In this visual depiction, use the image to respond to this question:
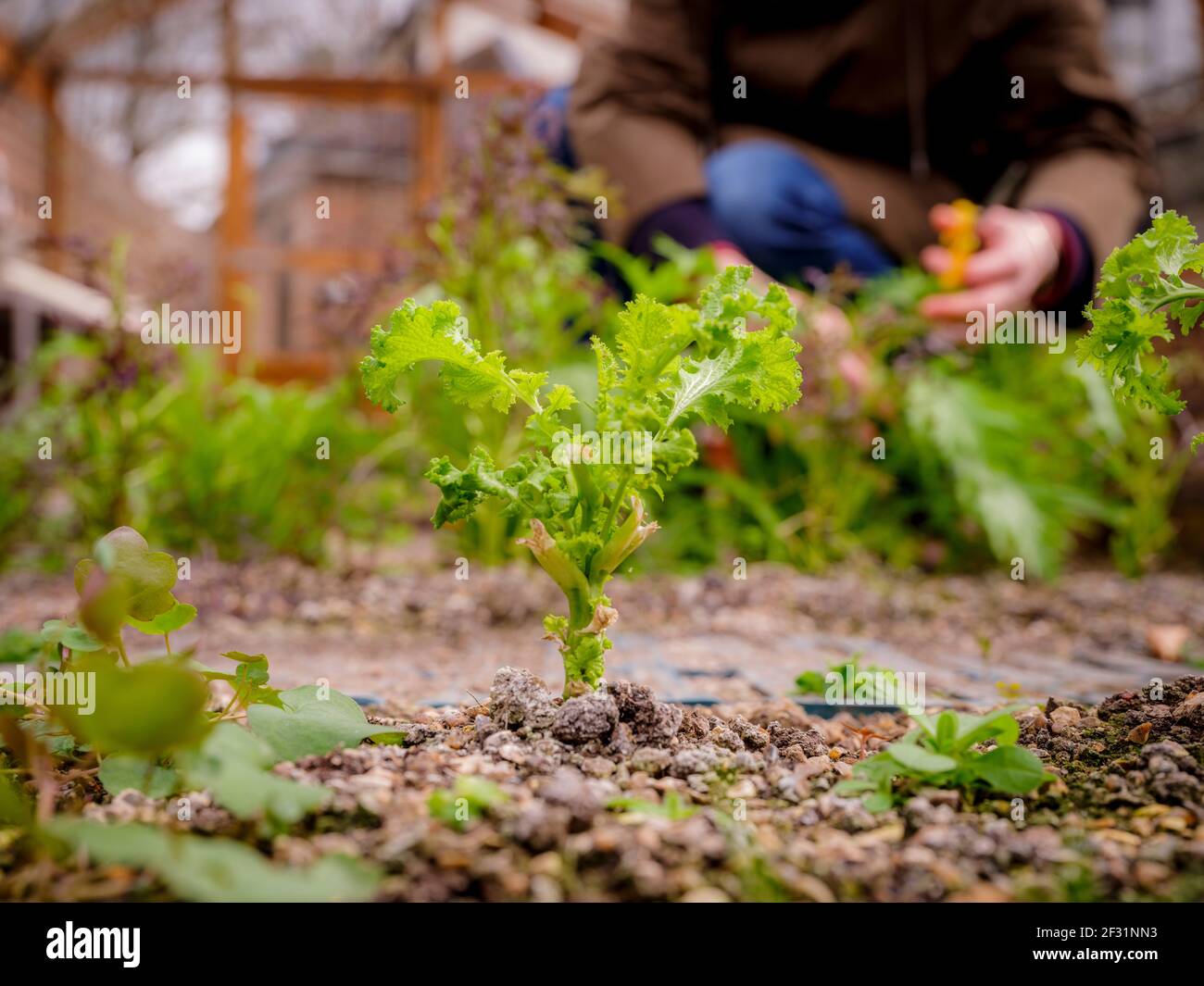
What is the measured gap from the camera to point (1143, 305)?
1096mm

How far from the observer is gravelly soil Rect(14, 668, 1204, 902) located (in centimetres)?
76

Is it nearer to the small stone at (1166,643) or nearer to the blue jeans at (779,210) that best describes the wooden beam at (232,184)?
the blue jeans at (779,210)

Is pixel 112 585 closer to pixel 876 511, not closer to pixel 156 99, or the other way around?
pixel 876 511

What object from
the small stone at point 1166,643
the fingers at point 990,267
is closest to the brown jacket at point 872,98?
the fingers at point 990,267

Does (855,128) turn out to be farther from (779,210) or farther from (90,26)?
(90,26)

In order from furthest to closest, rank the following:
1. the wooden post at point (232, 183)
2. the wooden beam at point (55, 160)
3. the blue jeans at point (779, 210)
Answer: the wooden post at point (232, 183), the wooden beam at point (55, 160), the blue jeans at point (779, 210)

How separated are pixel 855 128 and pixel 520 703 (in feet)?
12.6

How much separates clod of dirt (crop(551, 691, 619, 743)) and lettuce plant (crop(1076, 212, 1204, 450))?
67 cm

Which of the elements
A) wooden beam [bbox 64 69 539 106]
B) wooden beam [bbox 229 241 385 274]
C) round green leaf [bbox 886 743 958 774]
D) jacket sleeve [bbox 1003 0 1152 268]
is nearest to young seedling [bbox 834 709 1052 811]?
round green leaf [bbox 886 743 958 774]

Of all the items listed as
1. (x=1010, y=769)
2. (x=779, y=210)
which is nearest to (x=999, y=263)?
(x=779, y=210)

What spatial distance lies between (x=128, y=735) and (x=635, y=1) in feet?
13.6

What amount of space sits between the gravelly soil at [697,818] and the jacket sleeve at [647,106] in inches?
118

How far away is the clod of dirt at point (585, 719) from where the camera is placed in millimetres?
1042

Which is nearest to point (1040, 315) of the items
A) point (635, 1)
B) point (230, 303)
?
point (635, 1)
